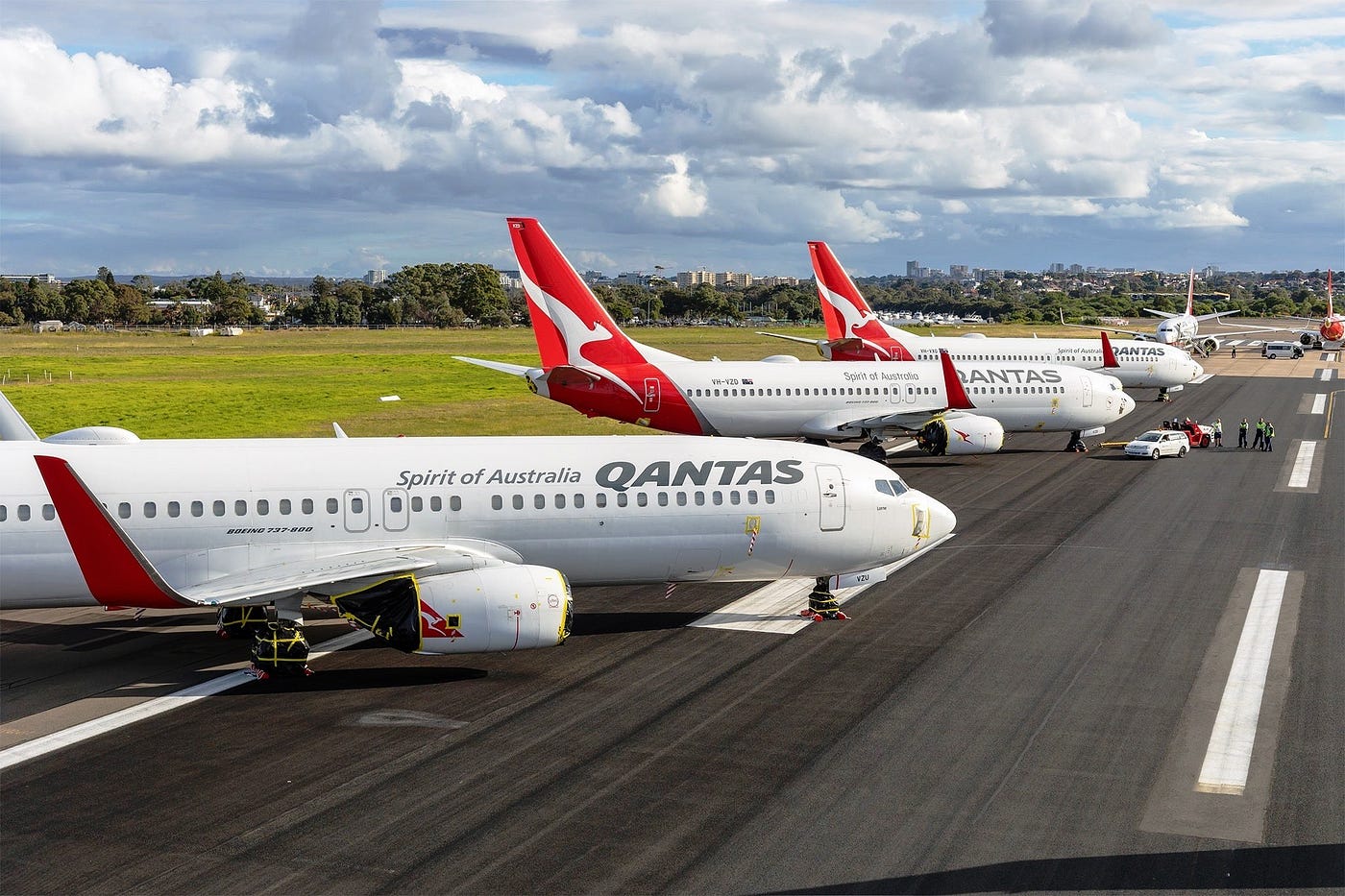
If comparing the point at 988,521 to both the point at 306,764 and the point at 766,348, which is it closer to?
the point at 306,764

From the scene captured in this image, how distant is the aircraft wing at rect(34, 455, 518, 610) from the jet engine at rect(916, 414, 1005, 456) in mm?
37687

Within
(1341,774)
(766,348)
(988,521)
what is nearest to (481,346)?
(766,348)

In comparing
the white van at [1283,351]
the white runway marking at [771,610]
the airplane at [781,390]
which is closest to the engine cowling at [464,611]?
the white runway marking at [771,610]

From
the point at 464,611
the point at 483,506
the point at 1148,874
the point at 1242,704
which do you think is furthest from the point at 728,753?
the point at 1242,704

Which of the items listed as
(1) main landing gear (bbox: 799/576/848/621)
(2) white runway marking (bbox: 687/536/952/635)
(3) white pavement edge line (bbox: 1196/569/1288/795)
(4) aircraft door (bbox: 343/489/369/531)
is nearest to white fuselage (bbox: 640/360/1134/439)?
(2) white runway marking (bbox: 687/536/952/635)

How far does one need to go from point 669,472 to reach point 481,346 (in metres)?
142

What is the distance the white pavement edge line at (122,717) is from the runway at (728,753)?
429 mm

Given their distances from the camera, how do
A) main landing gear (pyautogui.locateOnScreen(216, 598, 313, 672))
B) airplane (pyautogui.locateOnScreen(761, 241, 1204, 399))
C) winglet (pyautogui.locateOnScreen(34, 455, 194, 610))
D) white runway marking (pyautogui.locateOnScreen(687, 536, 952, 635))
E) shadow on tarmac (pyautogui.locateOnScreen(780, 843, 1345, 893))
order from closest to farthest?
shadow on tarmac (pyautogui.locateOnScreen(780, 843, 1345, 893)) → winglet (pyautogui.locateOnScreen(34, 455, 194, 610)) → main landing gear (pyautogui.locateOnScreen(216, 598, 313, 672)) → white runway marking (pyautogui.locateOnScreen(687, 536, 952, 635)) → airplane (pyautogui.locateOnScreen(761, 241, 1204, 399))

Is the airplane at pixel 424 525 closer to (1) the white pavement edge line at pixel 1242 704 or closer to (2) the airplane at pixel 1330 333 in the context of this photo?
(1) the white pavement edge line at pixel 1242 704

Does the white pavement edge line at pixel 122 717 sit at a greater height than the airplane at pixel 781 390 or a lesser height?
lesser

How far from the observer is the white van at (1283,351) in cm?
15050

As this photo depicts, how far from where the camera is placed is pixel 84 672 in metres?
25.8

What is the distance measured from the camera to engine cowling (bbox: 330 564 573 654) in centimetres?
2392

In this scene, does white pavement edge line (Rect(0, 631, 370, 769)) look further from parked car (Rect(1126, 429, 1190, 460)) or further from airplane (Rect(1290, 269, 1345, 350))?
airplane (Rect(1290, 269, 1345, 350))
